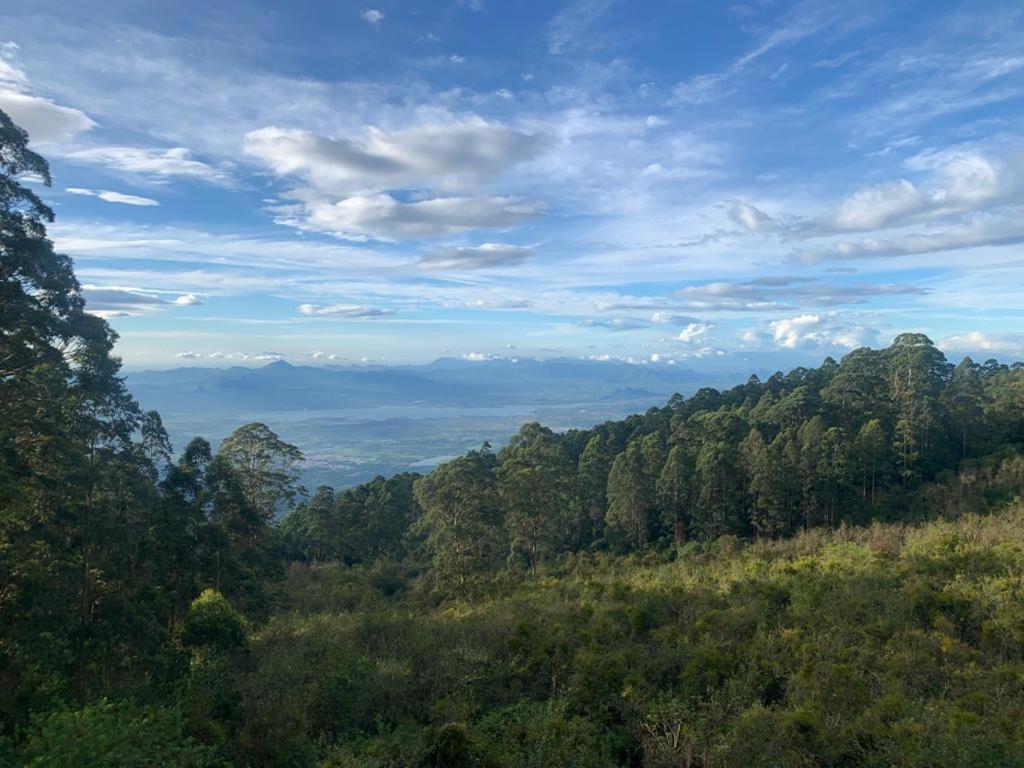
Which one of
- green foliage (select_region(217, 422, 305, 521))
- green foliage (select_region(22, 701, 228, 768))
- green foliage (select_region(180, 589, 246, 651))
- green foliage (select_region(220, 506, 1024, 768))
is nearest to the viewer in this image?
green foliage (select_region(22, 701, 228, 768))

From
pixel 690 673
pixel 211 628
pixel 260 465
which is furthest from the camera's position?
pixel 260 465

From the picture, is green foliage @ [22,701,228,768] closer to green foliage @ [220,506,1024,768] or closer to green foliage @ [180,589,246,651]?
green foliage @ [220,506,1024,768]

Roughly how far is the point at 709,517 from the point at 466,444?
91.4 metres

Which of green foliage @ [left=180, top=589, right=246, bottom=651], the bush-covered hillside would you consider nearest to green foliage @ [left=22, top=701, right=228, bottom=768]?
the bush-covered hillside

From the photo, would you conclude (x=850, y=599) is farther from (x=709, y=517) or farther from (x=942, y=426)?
(x=942, y=426)

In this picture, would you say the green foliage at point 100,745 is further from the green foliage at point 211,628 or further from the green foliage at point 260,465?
the green foliage at point 260,465

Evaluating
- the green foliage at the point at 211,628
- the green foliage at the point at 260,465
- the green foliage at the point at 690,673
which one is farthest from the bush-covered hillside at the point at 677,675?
the green foliage at the point at 260,465

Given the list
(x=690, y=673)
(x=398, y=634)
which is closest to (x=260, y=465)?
(x=398, y=634)

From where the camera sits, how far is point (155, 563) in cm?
1420

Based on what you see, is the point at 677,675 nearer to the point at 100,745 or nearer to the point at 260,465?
the point at 100,745

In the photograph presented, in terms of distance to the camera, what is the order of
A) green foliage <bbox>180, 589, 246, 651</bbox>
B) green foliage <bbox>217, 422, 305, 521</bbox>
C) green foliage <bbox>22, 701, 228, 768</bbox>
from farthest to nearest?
green foliage <bbox>217, 422, 305, 521</bbox> → green foliage <bbox>180, 589, 246, 651</bbox> → green foliage <bbox>22, 701, 228, 768</bbox>

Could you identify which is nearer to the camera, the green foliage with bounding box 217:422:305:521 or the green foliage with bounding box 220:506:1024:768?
the green foliage with bounding box 220:506:1024:768

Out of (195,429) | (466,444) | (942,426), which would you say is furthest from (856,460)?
(195,429)

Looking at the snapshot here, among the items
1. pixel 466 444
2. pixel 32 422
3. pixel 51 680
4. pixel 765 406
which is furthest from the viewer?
pixel 466 444
